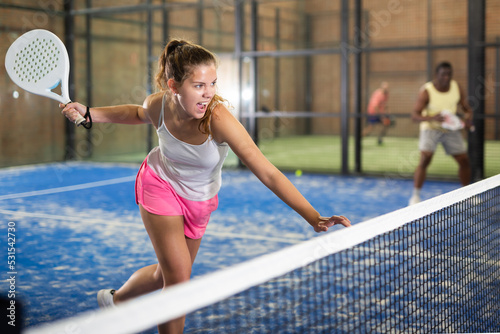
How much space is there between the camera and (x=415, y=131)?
1672cm

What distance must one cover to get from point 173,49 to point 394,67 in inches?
659

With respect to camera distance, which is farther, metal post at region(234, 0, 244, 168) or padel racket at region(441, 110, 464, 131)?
metal post at region(234, 0, 244, 168)

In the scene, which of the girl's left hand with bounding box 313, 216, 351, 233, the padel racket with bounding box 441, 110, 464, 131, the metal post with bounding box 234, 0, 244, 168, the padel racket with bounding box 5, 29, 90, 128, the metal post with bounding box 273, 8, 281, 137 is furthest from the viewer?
the metal post with bounding box 273, 8, 281, 137

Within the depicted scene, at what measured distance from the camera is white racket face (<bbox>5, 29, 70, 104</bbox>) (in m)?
2.90

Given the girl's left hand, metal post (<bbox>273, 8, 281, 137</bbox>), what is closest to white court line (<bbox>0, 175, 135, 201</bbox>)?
the girl's left hand

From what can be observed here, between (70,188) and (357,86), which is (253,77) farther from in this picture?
(70,188)

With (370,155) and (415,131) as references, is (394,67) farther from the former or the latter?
(370,155)

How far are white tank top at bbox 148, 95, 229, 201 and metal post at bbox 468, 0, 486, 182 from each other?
23.0ft

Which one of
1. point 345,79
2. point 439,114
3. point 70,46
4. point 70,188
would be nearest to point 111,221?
point 70,188

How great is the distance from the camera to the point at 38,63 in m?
2.94

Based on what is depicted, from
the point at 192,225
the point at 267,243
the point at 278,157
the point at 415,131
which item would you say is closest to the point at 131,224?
the point at 267,243

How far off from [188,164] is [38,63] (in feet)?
3.14

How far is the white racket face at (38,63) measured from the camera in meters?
2.90

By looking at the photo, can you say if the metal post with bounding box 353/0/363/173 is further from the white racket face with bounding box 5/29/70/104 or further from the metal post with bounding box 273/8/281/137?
the metal post with bounding box 273/8/281/137
